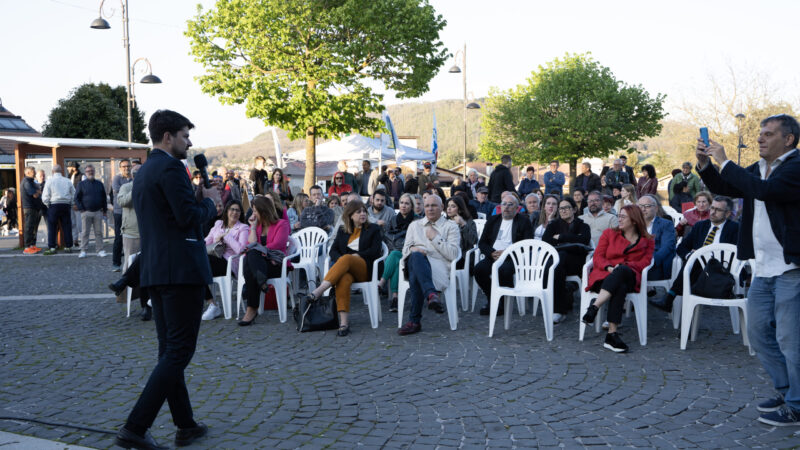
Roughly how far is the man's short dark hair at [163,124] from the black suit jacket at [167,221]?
9 centimetres

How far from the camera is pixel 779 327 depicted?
13.3 feet

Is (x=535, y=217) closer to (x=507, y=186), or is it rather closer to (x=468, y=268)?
(x=468, y=268)

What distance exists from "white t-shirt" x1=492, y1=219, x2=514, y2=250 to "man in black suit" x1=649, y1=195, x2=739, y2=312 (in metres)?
1.92

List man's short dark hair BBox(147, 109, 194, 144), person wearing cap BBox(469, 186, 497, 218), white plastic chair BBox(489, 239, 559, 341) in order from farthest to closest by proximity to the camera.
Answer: person wearing cap BBox(469, 186, 497, 218) → white plastic chair BBox(489, 239, 559, 341) → man's short dark hair BBox(147, 109, 194, 144)

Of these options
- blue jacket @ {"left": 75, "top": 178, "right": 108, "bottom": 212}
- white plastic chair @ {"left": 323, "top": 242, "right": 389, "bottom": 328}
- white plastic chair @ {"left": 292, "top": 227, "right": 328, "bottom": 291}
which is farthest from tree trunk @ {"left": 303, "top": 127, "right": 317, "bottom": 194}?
white plastic chair @ {"left": 323, "top": 242, "right": 389, "bottom": 328}

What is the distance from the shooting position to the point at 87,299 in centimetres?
905

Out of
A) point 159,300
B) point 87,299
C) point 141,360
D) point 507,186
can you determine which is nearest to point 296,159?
point 507,186

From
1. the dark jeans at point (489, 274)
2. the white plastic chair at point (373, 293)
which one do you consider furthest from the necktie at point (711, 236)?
Result: the white plastic chair at point (373, 293)

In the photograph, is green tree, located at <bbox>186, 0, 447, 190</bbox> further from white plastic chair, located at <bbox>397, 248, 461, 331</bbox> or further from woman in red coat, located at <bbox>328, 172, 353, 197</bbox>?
white plastic chair, located at <bbox>397, 248, 461, 331</bbox>

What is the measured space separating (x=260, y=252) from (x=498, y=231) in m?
2.98

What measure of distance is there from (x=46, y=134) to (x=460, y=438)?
44.8 m

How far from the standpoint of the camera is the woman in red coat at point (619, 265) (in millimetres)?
6270

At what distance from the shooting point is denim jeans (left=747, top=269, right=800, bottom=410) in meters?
3.98

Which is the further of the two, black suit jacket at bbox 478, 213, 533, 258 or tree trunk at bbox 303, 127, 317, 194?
tree trunk at bbox 303, 127, 317, 194
